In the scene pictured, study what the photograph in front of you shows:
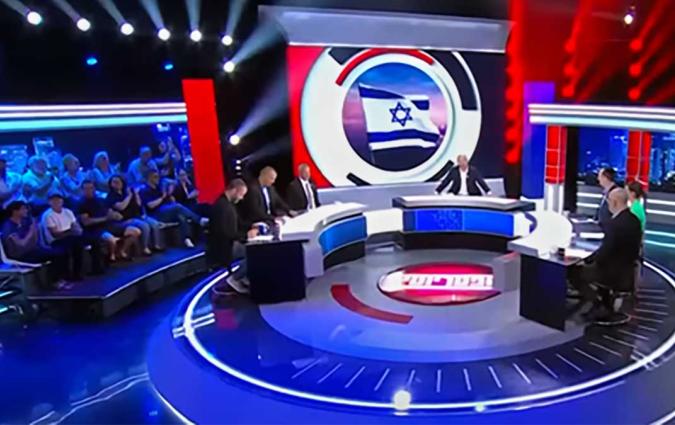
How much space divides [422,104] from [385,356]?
565 cm

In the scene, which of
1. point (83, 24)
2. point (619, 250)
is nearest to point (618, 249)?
point (619, 250)

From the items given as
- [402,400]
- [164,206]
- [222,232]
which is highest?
[164,206]

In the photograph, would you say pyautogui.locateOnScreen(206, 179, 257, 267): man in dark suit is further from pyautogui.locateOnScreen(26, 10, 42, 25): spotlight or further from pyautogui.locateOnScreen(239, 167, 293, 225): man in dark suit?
pyautogui.locateOnScreen(26, 10, 42, 25): spotlight

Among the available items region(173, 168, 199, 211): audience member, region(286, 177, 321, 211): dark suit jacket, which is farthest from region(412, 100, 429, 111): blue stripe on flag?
region(173, 168, 199, 211): audience member

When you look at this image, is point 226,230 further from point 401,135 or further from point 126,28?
point 401,135

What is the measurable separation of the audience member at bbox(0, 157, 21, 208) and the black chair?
19.0 feet

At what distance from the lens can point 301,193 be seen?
23.8ft

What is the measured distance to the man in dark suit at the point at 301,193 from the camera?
7250 mm

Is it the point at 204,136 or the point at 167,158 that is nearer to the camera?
the point at 167,158

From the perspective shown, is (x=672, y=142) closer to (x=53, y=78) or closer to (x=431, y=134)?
(x=431, y=134)

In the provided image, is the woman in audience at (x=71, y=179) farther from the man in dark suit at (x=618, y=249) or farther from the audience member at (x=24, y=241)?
the man in dark suit at (x=618, y=249)

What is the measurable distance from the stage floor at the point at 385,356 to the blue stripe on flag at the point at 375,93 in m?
3.93

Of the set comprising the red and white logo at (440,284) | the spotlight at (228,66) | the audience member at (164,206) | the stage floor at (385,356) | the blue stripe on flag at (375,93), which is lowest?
the stage floor at (385,356)

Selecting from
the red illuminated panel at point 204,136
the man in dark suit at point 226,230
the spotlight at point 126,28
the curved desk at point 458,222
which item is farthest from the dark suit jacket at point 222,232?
the curved desk at point 458,222
